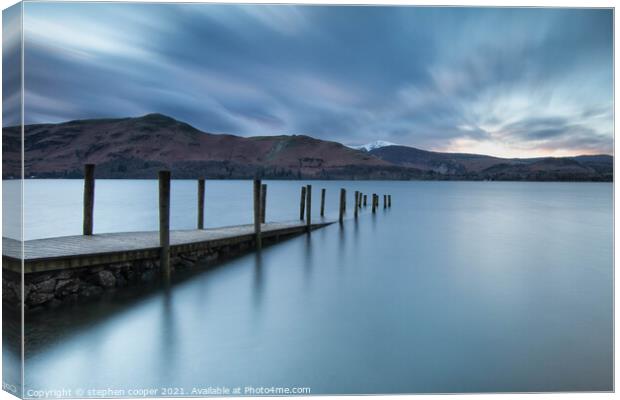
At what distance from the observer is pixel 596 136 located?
212 inches

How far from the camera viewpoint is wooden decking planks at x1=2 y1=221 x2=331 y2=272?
480cm

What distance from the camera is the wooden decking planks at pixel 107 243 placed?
480 cm

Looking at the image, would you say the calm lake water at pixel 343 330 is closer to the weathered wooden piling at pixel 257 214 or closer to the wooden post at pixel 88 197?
the weathered wooden piling at pixel 257 214

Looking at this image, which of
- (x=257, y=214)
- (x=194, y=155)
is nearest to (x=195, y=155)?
(x=194, y=155)

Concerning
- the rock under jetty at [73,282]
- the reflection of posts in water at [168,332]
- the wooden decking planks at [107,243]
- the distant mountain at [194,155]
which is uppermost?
the distant mountain at [194,155]

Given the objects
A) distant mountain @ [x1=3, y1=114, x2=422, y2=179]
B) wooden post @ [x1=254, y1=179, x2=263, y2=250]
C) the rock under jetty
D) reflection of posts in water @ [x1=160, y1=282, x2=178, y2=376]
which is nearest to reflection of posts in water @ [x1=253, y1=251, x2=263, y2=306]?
wooden post @ [x1=254, y1=179, x2=263, y2=250]

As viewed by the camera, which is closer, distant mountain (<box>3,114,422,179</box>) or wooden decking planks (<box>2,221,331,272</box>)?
wooden decking planks (<box>2,221,331,272</box>)

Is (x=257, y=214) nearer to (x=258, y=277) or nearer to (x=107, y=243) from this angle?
(x=258, y=277)

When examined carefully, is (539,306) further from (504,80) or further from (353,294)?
(504,80)

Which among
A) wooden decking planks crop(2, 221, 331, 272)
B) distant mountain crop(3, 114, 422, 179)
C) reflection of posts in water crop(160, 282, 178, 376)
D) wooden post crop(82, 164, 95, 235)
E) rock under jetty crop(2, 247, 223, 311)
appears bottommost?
reflection of posts in water crop(160, 282, 178, 376)

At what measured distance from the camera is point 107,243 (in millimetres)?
6254

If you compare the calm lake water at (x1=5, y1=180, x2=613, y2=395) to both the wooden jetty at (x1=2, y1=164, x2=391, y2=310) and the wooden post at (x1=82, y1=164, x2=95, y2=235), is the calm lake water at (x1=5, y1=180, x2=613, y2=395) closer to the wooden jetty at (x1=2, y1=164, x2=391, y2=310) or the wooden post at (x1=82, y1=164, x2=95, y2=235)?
the wooden jetty at (x1=2, y1=164, x2=391, y2=310)

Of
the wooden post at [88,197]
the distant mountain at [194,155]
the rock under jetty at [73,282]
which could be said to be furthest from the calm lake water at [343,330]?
the distant mountain at [194,155]

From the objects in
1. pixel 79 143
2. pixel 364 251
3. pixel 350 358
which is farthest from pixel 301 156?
pixel 350 358
